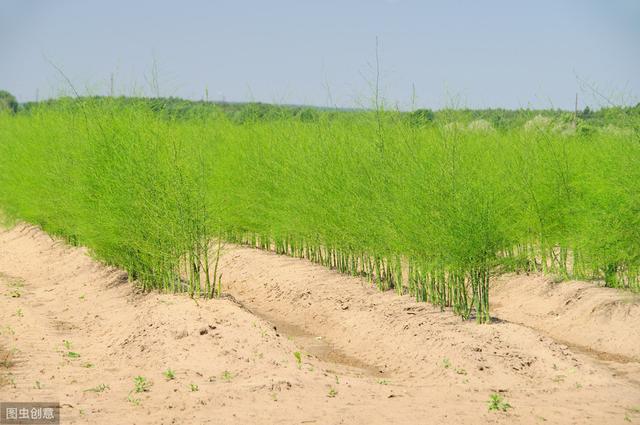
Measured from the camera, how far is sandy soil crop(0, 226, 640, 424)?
7.03 m

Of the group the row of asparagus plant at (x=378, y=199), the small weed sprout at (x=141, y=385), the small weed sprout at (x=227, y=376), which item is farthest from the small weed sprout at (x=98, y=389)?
the row of asparagus plant at (x=378, y=199)

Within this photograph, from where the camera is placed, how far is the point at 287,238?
1555 centimetres

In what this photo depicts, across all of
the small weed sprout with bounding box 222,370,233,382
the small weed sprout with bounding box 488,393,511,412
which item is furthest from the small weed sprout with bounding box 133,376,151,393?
the small weed sprout with bounding box 488,393,511,412

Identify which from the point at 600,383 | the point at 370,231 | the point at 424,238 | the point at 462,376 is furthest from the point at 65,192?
the point at 600,383

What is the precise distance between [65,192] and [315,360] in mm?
7158

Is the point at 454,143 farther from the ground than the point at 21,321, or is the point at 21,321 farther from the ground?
the point at 454,143

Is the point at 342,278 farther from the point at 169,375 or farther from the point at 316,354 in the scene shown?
the point at 169,375

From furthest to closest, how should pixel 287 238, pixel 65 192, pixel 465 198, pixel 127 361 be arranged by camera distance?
pixel 287 238 → pixel 65 192 → pixel 465 198 → pixel 127 361

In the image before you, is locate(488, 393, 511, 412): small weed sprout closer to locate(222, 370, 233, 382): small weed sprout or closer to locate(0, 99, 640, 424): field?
locate(0, 99, 640, 424): field

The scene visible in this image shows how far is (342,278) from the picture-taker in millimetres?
12641

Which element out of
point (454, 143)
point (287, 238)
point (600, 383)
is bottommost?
point (600, 383)

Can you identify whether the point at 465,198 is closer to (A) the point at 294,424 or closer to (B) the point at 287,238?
(A) the point at 294,424

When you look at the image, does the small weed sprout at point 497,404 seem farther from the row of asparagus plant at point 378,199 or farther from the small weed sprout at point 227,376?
the row of asparagus plant at point 378,199

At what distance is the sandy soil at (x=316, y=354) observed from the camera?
23.1 ft
